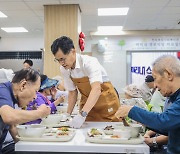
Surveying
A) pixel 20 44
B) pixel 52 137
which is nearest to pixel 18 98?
pixel 52 137

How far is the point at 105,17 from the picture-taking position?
6250mm

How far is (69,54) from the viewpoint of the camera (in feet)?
6.59

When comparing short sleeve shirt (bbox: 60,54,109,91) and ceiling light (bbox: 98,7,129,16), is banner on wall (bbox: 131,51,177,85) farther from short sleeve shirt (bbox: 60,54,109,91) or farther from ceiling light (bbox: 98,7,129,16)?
short sleeve shirt (bbox: 60,54,109,91)

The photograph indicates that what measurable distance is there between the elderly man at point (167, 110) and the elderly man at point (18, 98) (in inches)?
19.3

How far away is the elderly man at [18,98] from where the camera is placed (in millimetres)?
1389

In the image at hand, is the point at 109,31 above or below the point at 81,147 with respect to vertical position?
above

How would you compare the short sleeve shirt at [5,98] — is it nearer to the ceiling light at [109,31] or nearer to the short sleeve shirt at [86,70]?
the short sleeve shirt at [86,70]

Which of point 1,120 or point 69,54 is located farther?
point 69,54

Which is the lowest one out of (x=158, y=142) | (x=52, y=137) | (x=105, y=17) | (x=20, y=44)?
(x=158, y=142)

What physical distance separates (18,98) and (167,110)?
0.84 metres

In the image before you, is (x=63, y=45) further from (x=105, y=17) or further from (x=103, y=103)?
(x=105, y=17)

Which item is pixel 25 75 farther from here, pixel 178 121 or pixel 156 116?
pixel 178 121

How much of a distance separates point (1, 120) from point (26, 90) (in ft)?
0.71

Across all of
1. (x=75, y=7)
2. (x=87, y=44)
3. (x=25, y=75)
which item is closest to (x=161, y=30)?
(x=87, y=44)
